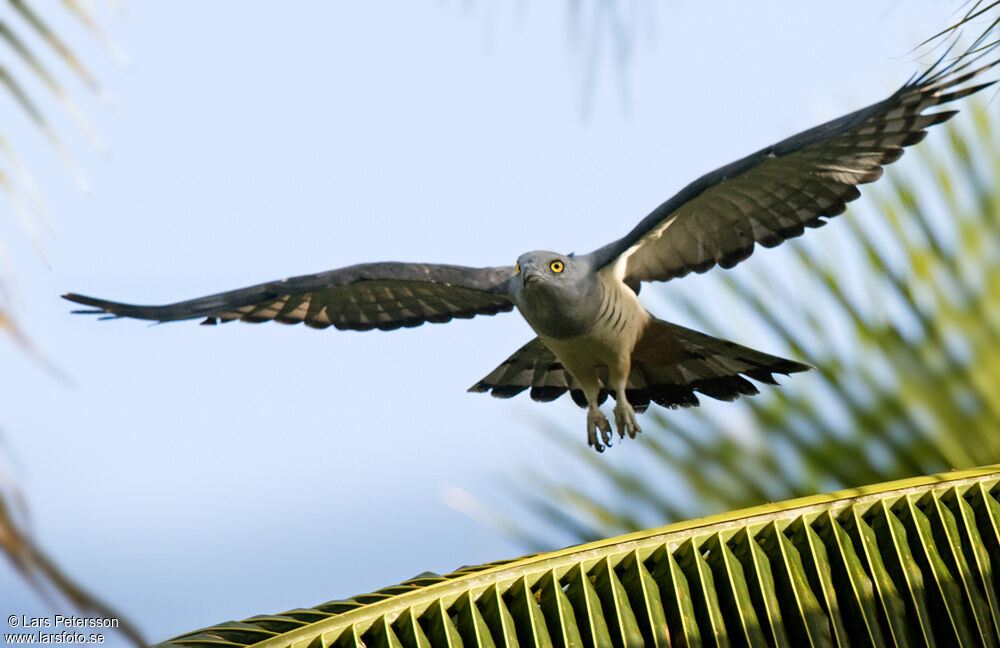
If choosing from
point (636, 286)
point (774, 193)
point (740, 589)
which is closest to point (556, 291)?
point (636, 286)

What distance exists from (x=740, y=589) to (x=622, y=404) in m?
2.36

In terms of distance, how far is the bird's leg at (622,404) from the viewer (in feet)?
16.1

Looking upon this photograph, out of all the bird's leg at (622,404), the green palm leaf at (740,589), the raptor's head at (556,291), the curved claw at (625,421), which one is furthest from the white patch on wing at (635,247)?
the green palm leaf at (740,589)

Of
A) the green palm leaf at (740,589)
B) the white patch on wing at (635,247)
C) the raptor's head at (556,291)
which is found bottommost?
the green palm leaf at (740,589)

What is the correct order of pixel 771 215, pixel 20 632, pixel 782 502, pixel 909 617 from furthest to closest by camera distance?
pixel 771 215
pixel 782 502
pixel 909 617
pixel 20 632

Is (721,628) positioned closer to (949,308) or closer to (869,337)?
(869,337)

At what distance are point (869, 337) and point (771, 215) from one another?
171 centimetres

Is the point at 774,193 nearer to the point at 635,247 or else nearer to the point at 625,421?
the point at 635,247

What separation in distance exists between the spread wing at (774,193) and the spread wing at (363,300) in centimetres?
82

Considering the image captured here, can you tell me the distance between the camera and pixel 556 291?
16.3 feet

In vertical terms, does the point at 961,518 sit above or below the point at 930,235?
below

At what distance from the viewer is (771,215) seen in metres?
4.95

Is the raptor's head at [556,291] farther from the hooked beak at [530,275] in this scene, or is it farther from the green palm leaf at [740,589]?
the green palm leaf at [740,589]

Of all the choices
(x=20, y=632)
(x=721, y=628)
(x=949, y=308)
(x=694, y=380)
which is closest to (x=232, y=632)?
(x=20, y=632)
